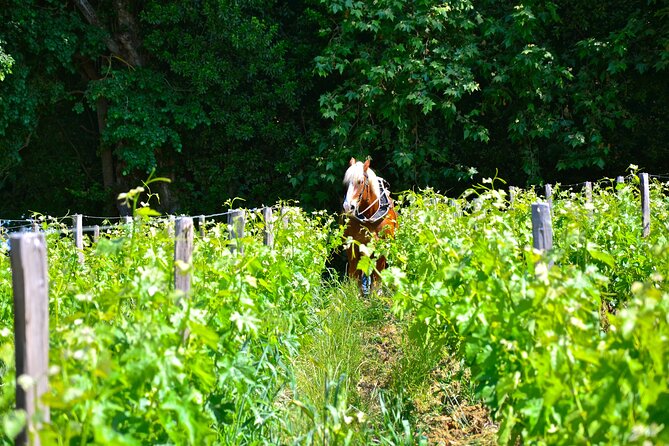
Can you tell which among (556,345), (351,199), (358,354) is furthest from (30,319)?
(351,199)

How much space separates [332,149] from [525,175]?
3366mm

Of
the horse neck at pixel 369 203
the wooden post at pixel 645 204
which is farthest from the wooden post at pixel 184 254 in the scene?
the horse neck at pixel 369 203

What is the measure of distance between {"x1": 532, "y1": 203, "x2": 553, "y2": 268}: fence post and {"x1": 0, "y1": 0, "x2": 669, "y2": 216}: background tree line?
8.85 metres

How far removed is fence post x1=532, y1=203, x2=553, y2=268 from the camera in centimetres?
311

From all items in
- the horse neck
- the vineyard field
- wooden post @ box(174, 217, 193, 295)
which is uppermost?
the horse neck

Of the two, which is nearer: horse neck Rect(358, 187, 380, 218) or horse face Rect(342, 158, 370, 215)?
horse face Rect(342, 158, 370, 215)

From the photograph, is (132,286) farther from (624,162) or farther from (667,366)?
(624,162)

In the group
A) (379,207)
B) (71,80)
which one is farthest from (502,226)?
(71,80)

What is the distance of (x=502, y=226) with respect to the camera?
12.2 feet

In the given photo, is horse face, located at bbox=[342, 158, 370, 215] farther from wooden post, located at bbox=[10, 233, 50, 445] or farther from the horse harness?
wooden post, located at bbox=[10, 233, 50, 445]

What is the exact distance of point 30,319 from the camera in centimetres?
187

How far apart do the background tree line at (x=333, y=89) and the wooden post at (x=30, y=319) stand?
1021 cm

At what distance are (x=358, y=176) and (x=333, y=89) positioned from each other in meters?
6.00

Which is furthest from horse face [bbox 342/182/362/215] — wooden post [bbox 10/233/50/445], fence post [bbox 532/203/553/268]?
wooden post [bbox 10/233/50/445]
